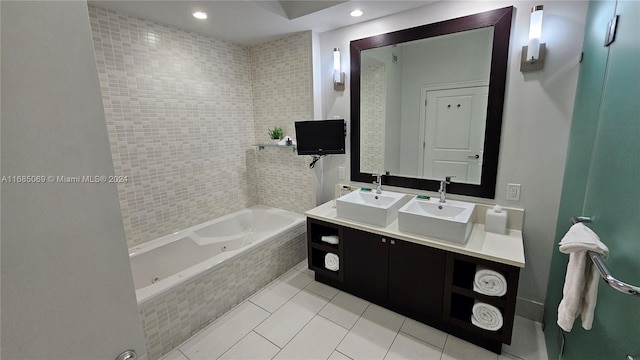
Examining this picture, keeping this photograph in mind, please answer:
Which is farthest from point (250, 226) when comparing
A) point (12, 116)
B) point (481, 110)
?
point (12, 116)

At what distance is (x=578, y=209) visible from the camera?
140 centimetres

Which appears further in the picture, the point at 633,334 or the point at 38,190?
the point at 633,334

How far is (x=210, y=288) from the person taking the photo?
6.79 feet

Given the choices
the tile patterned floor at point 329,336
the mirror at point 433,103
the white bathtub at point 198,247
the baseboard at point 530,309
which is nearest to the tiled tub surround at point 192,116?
the white bathtub at point 198,247

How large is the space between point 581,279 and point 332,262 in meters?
1.68

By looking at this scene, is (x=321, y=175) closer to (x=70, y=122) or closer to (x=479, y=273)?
(x=479, y=273)

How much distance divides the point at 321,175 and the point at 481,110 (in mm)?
1611

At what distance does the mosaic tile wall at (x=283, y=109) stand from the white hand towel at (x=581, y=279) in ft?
7.18

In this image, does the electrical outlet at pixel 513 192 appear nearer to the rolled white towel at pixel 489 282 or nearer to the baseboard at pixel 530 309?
the rolled white towel at pixel 489 282

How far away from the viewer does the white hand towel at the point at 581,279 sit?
102cm

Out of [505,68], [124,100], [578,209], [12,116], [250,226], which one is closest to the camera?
[12,116]

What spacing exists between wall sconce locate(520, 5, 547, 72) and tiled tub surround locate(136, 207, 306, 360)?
2.32 m

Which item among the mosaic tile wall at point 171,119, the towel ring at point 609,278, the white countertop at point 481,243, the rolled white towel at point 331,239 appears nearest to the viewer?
the towel ring at point 609,278

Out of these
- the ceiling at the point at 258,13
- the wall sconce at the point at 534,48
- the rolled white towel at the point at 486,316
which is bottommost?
the rolled white towel at the point at 486,316
